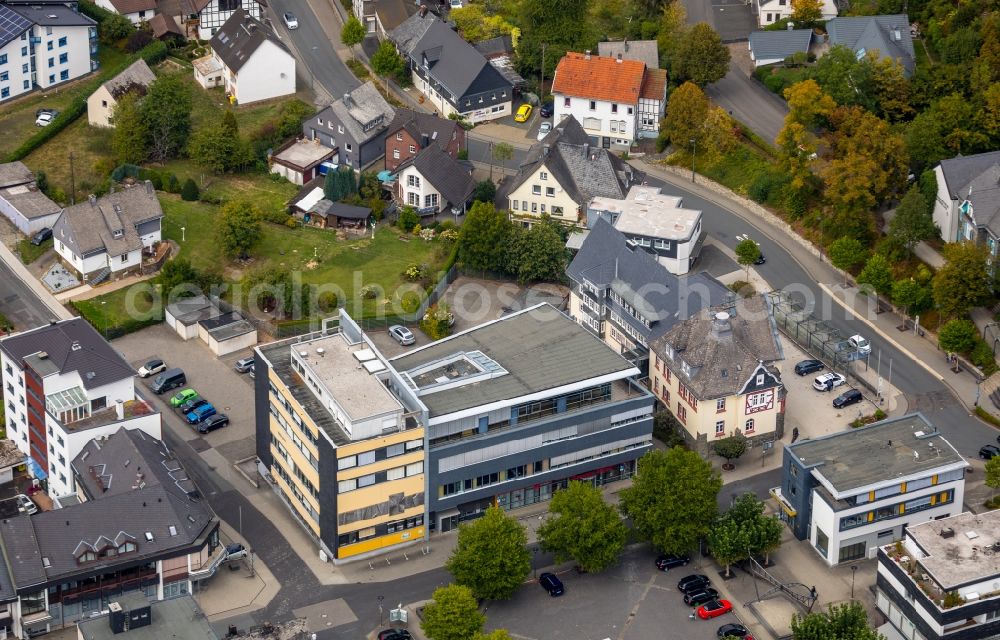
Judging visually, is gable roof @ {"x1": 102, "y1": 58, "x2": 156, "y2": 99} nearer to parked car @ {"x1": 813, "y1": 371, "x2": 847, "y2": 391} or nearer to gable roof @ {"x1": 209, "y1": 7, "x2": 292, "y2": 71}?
gable roof @ {"x1": 209, "y1": 7, "x2": 292, "y2": 71}

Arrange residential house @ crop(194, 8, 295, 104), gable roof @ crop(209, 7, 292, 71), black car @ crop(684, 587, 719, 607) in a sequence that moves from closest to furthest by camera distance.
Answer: black car @ crop(684, 587, 719, 607) → gable roof @ crop(209, 7, 292, 71) → residential house @ crop(194, 8, 295, 104)

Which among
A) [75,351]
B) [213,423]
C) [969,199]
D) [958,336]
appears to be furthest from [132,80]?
[958,336]

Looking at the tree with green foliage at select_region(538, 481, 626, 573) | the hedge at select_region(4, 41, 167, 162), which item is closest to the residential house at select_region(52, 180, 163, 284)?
the hedge at select_region(4, 41, 167, 162)

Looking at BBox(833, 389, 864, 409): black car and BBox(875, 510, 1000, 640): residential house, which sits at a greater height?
BBox(875, 510, 1000, 640): residential house

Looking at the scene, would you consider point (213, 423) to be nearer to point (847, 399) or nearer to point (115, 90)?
point (847, 399)

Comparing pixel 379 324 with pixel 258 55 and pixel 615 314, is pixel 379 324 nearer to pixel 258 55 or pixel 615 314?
pixel 615 314

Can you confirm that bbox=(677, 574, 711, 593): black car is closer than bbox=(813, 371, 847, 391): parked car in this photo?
Yes

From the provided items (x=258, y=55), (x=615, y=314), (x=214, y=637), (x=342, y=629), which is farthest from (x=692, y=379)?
(x=258, y=55)
